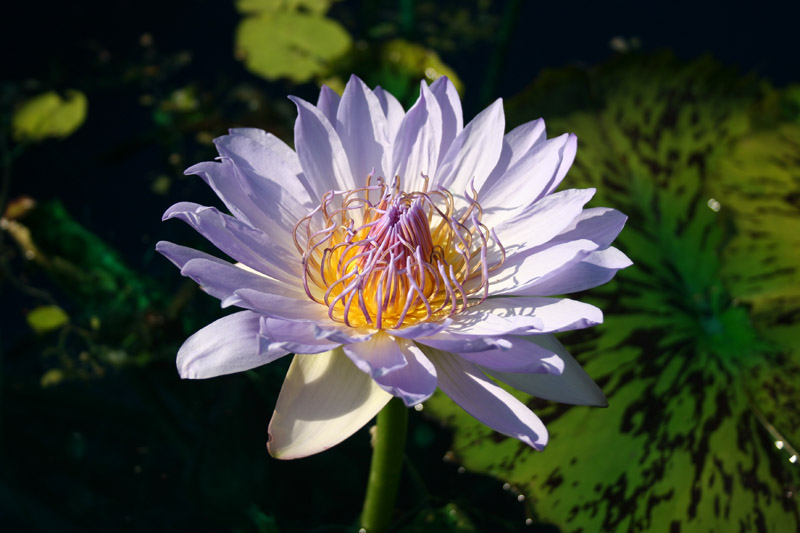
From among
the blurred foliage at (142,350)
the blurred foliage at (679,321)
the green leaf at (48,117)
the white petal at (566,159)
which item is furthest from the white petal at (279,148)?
the green leaf at (48,117)

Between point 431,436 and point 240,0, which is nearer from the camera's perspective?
point 431,436

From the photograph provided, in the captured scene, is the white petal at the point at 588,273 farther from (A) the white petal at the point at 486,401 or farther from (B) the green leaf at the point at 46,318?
(B) the green leaf at the point at 46,318

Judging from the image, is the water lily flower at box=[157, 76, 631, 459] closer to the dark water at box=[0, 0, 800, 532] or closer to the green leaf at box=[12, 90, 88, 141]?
the dark water at box=[0, 0, 800, 532]

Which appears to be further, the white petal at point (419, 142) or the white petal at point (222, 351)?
the white petal at point (419, 142)

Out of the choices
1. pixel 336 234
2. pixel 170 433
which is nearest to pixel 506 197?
pixel 336 234

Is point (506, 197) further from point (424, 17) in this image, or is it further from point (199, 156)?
point (424, 17)

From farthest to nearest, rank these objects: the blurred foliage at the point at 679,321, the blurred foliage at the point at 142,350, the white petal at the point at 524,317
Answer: the blurred foliage at the point at 142,350 → the blurred foliage at the point at 679,321 → the white petal at the point at 524,317
